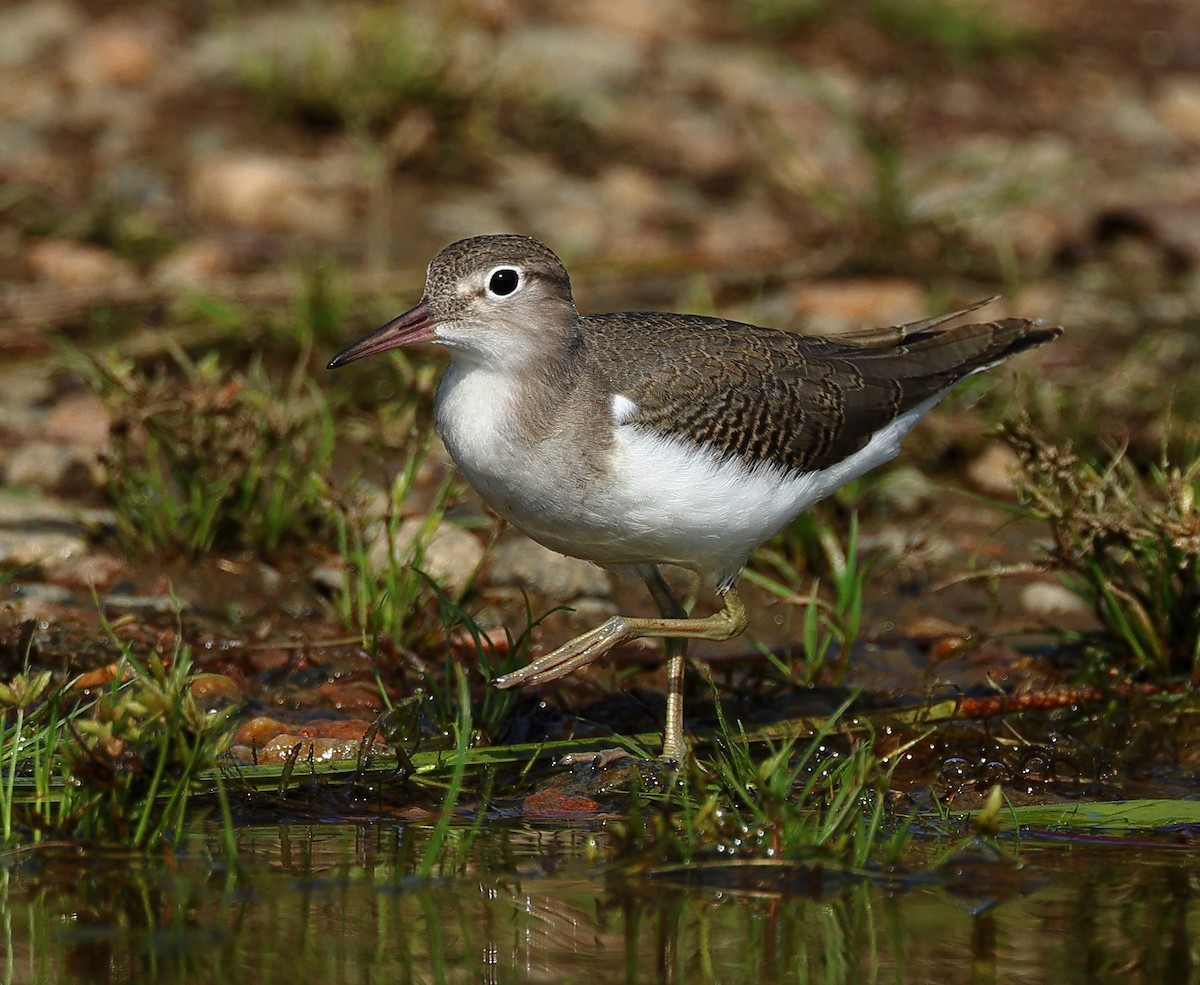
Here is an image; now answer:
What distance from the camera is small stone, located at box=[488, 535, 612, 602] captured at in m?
7.56

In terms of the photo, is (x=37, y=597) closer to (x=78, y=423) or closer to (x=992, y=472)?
(x=78, y=423)

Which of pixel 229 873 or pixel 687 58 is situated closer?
pixel 229 873

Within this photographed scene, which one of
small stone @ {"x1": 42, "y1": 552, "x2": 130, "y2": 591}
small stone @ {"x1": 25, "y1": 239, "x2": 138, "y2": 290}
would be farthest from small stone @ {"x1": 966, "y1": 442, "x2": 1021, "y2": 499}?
small stone @ {"x1": 25, "y1": 239, "x2": 138, "y2": 290}

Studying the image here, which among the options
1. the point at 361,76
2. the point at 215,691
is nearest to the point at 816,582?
the point at 215,691

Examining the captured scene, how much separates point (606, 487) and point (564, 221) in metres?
5.71

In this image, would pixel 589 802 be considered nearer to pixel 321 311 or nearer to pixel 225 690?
pixel 225 690

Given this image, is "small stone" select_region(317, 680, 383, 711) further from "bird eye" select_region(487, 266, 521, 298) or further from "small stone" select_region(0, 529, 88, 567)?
"bird eye" select_region(487, 266, 521, 298)

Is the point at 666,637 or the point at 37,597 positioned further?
the point at 37,597

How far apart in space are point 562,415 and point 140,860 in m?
1.95

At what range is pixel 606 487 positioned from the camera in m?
5.62

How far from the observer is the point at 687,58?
13164mm

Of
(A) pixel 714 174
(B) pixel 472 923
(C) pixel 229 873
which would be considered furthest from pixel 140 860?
(A) pixel 714 174

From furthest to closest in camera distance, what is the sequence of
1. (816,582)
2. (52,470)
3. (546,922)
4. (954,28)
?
(954,28) < (52,470) < (816,582) < (546,922)

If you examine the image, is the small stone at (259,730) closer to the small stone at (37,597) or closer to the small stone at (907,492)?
the small stone at (37,597)
